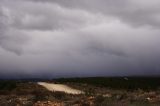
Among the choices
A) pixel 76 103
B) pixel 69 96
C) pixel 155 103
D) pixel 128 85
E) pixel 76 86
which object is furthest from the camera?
pixel 128 85

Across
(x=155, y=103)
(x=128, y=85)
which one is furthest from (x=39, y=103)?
(x=128, y=85)

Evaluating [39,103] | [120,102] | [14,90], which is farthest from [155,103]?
[14,90]

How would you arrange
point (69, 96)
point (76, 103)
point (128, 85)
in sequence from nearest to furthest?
point (76, 103) → point (69, 96) → point (128, 85)

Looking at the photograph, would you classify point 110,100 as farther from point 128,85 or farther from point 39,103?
point 128,85

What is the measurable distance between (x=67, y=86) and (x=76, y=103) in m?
26.7

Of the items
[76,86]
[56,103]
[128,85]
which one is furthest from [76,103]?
[128,85]

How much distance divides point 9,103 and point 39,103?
2.35 m

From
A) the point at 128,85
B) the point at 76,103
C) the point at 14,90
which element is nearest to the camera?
the point at 76,103

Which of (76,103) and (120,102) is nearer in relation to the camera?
(120,102)

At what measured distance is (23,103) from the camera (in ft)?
114

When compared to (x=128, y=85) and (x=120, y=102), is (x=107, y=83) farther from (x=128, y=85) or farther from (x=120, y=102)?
(x=120, y=102)

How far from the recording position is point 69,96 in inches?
1548

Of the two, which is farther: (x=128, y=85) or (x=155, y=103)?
(x=128, y=85)

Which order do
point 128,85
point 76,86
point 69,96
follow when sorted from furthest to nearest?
point 128,85, point 76,86, point 69,96
